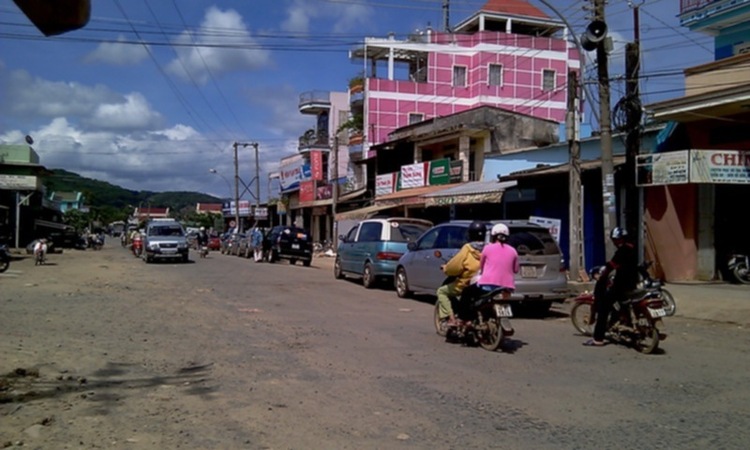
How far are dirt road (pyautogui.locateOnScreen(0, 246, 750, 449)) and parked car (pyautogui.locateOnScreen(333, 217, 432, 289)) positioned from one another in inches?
219

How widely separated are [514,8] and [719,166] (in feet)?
129

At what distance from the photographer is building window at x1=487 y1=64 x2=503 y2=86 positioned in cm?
4856

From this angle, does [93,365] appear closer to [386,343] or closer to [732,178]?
[386,343]

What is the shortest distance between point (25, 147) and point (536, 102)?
113ft

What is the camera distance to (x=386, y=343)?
9.77 metres

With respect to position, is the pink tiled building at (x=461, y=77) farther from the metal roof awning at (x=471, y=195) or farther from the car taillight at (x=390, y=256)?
the car taillight at (x=390, y=256)

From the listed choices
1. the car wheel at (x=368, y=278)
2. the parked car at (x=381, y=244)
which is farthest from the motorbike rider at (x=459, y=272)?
the car wheel at (x=368, y=278)

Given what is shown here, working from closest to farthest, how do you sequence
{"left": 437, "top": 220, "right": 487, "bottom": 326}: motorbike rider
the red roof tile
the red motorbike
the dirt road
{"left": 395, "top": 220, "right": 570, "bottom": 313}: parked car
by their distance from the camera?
the dirt road < {"left": 437, "top": 220, "right": 487, "bottom": 326}: motorbike rider < {"left": 395, "top": 220, "right": 570, "bottom": 313}: parked car < the red motorbike < the red roof tile

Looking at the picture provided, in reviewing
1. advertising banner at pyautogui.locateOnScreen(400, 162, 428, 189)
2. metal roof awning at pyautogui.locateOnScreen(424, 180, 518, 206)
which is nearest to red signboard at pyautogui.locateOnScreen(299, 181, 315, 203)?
advertising banner at pyautogui.locateOnScreen(400, 162, 428, 189)

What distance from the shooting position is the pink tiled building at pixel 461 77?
48.1 m

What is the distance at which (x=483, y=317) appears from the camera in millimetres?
9453

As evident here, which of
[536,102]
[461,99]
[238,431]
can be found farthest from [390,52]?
[238,431]

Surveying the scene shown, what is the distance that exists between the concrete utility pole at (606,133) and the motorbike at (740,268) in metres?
4.32

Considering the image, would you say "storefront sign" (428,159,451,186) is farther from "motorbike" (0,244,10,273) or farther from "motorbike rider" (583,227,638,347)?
"motorbike rider" (583,227,638,347)
